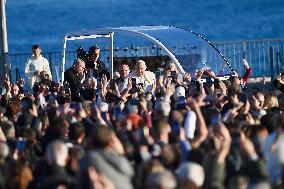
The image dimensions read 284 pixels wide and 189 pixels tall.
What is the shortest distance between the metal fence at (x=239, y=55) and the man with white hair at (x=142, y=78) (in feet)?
16.6

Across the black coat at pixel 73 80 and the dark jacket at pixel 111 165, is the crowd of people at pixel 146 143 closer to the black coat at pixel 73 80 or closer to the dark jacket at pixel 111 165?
the dark jacket at pixel 111 165

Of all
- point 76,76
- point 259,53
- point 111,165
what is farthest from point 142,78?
point 111,165

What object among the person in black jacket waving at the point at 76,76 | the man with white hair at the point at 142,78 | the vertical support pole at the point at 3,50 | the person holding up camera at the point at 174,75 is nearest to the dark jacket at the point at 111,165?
the person holding up camera at the point at 174,75

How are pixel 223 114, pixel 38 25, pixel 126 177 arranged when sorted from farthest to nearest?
pixel 38 25 → pixel 223 114 → pixel 126 177

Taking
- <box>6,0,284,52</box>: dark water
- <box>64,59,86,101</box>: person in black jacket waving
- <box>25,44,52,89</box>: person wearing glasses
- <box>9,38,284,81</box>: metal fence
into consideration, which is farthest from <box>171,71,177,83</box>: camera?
<box>6,0,284,52</box>: dark water

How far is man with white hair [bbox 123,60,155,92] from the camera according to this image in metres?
24.7

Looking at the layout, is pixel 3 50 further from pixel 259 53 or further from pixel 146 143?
pixel 146 143

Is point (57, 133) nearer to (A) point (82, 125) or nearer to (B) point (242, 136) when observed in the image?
(A) point (82, 125)

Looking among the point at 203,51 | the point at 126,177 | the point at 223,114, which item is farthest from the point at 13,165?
the point at 203,51

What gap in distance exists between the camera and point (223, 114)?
19688mm

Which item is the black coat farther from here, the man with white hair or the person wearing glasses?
the person wearing glasses

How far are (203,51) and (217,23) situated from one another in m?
49.2

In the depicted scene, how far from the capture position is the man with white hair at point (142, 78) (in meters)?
24.7

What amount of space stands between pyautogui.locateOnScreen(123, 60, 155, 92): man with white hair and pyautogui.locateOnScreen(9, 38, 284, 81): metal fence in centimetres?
505
